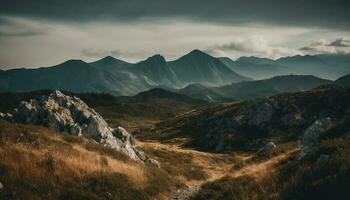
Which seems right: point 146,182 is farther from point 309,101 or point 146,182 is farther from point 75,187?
point 309,101

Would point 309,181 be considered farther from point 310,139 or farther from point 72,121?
point 72,121

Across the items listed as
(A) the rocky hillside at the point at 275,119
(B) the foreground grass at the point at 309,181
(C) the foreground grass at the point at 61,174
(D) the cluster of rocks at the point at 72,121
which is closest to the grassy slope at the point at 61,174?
(C) the foreground grass at the point at 61,174

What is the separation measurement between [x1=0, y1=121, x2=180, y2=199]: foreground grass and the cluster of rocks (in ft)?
55.4

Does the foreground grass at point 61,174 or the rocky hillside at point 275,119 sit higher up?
the foreground grass at point 61,174

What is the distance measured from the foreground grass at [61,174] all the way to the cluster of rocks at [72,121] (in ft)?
55.4

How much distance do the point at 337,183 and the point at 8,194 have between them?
40.0 feet

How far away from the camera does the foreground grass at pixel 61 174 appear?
1645cm

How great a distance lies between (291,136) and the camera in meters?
108

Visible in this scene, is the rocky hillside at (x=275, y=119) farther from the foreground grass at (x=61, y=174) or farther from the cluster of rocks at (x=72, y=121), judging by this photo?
the foreground grass at (x=61, y=174)

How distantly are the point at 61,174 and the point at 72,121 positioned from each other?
Result: 3058cm

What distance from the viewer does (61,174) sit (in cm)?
1819

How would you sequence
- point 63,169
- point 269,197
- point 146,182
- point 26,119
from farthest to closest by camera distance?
point 26,119 → point 146,182 → point 63,169 → point 269,197

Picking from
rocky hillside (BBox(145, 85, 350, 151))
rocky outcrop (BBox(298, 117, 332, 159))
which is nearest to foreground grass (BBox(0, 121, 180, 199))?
rocky outcrop (BBox(298, 117, 332, 159))

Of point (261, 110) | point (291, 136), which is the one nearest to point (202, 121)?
point (261, 110)
